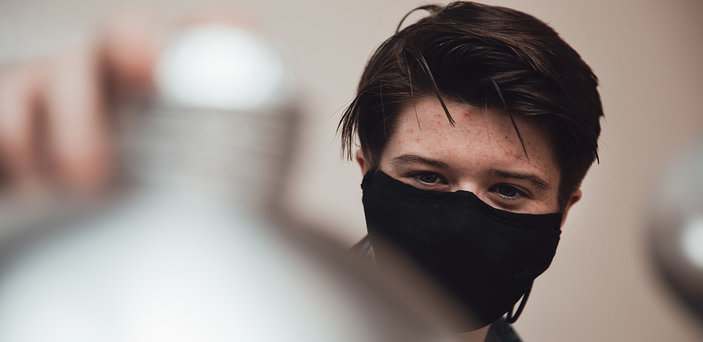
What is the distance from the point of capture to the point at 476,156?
484 millimetres

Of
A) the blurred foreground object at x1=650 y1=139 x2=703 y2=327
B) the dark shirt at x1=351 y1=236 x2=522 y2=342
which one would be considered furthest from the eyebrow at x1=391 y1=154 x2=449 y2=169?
the blurred foreground object at x1=650 y1=139 x2=703 y2=327

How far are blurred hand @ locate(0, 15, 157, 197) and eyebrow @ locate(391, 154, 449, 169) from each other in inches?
12.3

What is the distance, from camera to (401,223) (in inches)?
19.7

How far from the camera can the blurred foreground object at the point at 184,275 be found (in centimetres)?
14

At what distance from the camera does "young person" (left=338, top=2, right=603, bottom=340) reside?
0.49 metres

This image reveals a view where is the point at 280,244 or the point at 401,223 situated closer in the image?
the point at 280,244

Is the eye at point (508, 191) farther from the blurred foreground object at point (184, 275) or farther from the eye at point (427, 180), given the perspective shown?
the blurred foreground object at point (184, 275)

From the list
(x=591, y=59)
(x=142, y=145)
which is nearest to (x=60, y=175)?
(x=142, y=145)

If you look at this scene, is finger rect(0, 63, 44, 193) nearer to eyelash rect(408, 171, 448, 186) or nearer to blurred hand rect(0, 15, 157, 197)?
blurred hand rect(0, 15, 157, 197)

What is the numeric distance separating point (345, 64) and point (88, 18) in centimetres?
29

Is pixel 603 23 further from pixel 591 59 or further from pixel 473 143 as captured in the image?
pixel 473 143

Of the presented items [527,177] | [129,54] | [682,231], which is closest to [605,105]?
[682,231]

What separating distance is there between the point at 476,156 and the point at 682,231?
1.40ft

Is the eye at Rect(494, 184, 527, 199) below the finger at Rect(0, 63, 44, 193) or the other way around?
below
